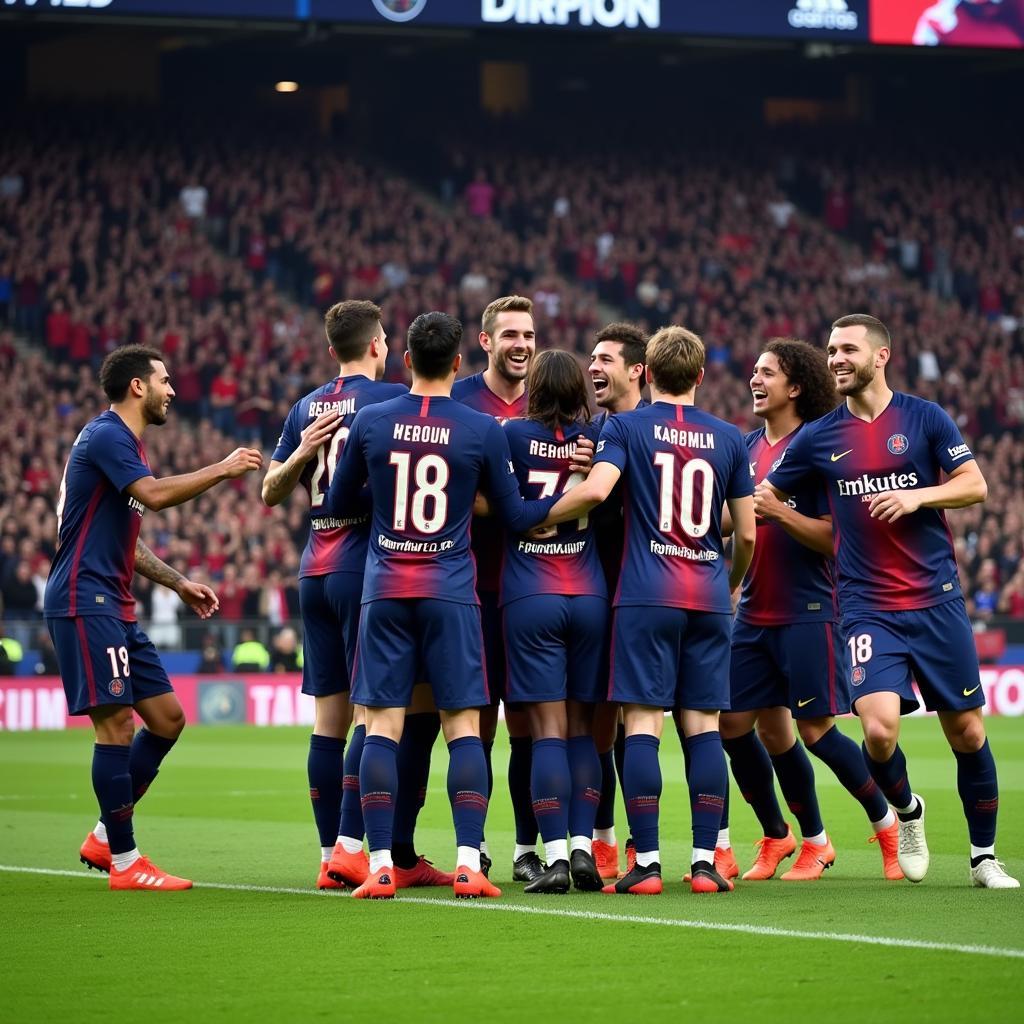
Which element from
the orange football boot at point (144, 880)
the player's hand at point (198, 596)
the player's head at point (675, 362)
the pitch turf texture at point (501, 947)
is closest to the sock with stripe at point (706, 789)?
the pitch turf texture at point (501, 947)

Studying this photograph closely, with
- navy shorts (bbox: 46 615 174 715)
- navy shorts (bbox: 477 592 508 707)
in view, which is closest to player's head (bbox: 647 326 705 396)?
navy shorts (bbox: 477 592 508 707)

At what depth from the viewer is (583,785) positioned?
27.7ft

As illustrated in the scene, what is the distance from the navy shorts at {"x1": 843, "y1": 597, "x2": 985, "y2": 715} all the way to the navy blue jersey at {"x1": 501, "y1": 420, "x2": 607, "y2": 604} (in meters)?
1.17

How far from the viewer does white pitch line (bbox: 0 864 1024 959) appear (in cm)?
651

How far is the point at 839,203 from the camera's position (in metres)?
39.3

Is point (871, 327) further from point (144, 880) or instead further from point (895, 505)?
point (144, 880)

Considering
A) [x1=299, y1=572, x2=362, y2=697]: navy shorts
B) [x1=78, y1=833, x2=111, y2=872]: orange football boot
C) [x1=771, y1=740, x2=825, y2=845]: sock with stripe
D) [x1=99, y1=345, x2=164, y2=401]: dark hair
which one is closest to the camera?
[x1=299, y1=572, x2=362, y2=697]: navy shorts

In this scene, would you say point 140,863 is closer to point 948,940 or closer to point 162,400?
point 162,400

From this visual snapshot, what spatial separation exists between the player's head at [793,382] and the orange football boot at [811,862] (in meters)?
2.07

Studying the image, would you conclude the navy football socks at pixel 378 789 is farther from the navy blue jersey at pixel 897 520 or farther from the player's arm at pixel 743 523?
the navy blue jersey at pixel 897 520

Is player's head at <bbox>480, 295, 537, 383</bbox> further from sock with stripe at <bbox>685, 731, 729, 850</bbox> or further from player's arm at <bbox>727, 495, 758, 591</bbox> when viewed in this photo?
sock with stripe at <bbox>685, 731, 729, 850</bbox>

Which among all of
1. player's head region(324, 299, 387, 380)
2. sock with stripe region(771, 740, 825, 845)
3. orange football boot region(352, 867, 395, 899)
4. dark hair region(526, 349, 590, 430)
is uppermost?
player's head region(324, 299, 387, 380)

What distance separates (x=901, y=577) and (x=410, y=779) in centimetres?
238

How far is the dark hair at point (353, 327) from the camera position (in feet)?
28.8
